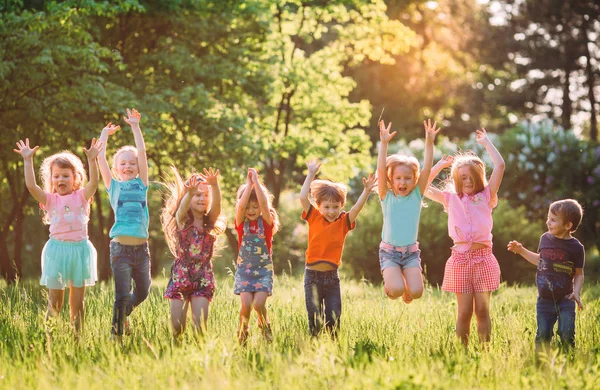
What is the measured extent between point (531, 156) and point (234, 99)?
7484mm

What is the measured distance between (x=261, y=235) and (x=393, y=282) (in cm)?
117

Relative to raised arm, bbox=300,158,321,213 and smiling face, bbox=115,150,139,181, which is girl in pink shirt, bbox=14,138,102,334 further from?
raised arm, bbox=300,158,321,213

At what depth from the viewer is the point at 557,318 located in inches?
221

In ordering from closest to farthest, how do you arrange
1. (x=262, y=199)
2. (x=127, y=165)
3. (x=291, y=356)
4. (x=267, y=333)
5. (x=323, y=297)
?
(x=291, y=356) → (x=267, y=333) → (x=262, y=199) → (x=323, y=297) → (x=127, y=165)

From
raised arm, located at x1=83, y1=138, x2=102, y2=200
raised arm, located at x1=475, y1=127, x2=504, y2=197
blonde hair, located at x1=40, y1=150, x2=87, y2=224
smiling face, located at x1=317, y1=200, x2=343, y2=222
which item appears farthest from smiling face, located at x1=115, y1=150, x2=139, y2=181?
raised arm, located at x1=475, y1=127, x2=504, y2=197

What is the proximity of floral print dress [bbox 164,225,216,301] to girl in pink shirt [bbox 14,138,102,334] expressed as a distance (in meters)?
0.79

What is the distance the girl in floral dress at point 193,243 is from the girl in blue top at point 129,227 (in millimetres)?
272

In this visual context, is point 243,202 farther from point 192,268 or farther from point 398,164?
point 398,164

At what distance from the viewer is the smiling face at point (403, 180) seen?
610 centimetres

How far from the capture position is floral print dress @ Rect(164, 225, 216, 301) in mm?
6000

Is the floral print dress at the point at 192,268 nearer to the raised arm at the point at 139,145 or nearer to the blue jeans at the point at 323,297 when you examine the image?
the raised arm at the point at 139,145

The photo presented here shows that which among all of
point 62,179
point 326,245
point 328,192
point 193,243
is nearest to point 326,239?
point 326,245

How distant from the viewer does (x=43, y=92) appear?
38.5 feet

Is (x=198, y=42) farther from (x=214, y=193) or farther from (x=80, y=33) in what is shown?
(x=214, y=193)
